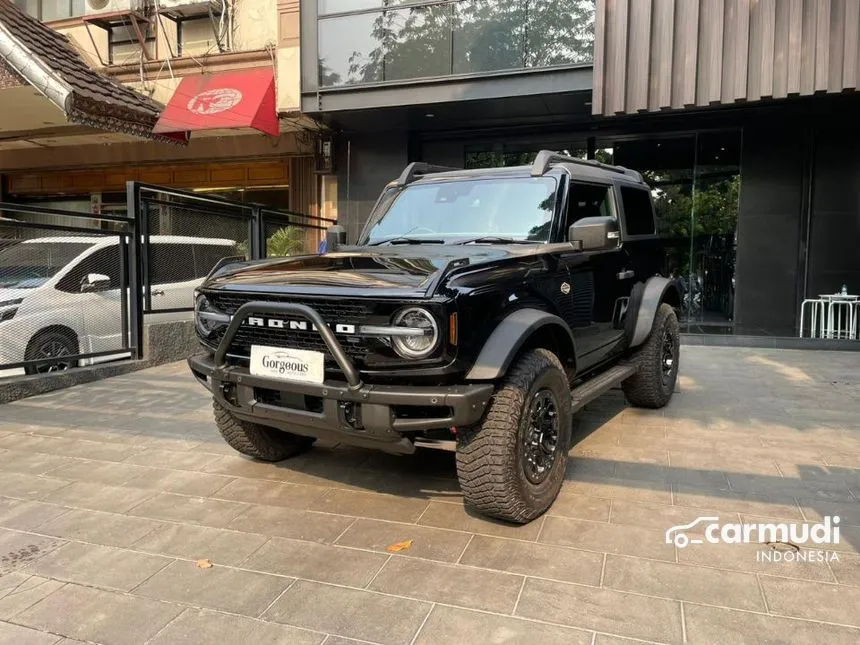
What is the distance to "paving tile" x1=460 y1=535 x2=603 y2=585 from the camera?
9.18 ft

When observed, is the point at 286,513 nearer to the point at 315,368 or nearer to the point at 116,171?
the point at 315,368

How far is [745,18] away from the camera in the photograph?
348 inches

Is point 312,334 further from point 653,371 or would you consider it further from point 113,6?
point 113,6

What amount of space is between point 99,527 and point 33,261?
4098mm

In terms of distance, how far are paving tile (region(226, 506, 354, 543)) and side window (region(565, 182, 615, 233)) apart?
232 centimetres

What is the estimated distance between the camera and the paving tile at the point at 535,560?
280 cm

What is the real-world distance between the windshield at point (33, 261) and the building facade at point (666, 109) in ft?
18.7

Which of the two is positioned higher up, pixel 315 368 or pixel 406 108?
pixel 406 108

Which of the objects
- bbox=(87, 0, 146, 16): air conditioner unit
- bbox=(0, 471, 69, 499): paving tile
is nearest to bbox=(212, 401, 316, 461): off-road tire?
bbox=(0, 471, 69, 499): paving tile

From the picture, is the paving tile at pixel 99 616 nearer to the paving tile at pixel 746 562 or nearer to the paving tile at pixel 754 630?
the paving tile at pixel 754 630

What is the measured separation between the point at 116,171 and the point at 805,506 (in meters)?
17.0

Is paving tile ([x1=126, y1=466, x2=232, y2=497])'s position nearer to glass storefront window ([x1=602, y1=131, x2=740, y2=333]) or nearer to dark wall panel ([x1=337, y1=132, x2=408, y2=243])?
dark wall panel ([x1=337, y1=132, x2=408, y2=243])

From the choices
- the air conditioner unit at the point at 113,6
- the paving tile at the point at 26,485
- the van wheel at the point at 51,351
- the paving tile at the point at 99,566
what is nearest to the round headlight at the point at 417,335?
the paving tile at the point at 99,566

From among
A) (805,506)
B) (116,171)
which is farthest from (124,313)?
(116,171)
